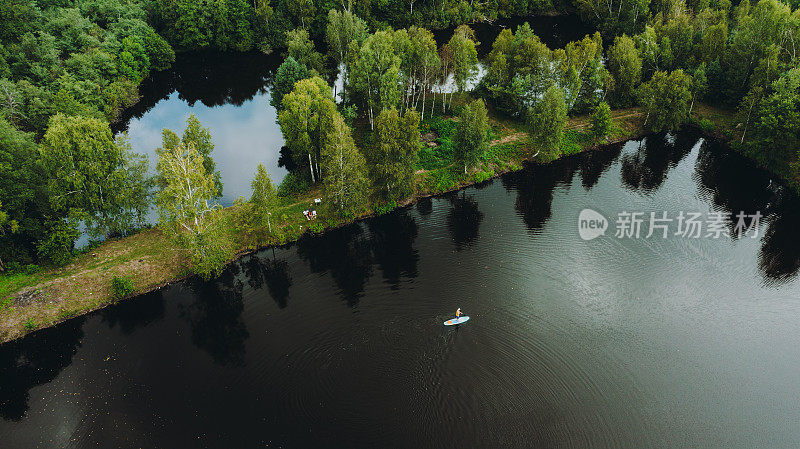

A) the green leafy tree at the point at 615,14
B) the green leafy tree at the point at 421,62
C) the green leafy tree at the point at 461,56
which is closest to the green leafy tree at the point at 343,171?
the green leafy tree at the point at 421,62

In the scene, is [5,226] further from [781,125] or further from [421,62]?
[781,125]

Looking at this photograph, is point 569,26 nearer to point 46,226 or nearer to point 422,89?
point 422,89

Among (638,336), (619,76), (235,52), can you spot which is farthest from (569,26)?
(638,336)

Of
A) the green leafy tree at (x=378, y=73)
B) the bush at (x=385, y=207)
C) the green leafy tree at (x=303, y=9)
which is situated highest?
the green leafy tree at (x=303, y=9)

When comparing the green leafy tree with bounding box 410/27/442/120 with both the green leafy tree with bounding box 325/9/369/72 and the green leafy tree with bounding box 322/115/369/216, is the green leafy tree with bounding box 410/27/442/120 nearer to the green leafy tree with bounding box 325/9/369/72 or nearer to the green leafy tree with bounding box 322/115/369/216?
the green leafy tree with bounding box 325/9/369/72

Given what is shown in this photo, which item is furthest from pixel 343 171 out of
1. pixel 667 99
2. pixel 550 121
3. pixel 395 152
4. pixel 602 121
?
pixel 667 99

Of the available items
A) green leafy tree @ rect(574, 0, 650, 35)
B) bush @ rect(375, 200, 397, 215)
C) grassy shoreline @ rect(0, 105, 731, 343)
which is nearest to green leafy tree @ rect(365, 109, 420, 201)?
bush @ rect(375, 200, 397, 215)

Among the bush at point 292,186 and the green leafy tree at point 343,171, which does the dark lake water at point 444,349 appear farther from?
the bush at point 292,186
